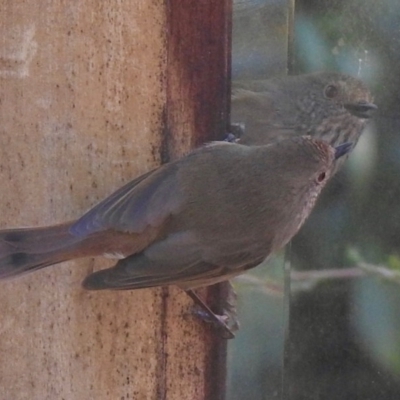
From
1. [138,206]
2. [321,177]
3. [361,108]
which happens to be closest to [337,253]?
[361,108]

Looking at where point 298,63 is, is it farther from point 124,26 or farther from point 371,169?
point 124,26

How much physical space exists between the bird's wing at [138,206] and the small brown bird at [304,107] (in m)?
0.70

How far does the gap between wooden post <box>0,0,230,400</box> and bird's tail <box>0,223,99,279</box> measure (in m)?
0.08

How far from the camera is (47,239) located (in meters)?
2.34

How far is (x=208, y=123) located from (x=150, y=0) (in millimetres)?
381

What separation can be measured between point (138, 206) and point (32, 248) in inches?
11.7

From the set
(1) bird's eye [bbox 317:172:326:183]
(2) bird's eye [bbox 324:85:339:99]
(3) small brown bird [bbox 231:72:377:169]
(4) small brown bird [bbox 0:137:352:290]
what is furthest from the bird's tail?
(2) bird's eye [bbox 324:85:339:99]

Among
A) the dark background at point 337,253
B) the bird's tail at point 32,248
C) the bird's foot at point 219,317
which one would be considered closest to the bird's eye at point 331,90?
the dark background at point 337,253

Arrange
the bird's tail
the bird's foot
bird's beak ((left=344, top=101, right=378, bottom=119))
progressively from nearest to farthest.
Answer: the bird's tail → the bird's foot → bird's beak ((left=344, top=101, right=378, bottom=119))

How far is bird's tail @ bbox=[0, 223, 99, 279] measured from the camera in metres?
2.31

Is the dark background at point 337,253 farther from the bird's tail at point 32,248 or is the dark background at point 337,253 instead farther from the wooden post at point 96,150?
the bird's tail at point 32,248

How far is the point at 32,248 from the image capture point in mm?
2322

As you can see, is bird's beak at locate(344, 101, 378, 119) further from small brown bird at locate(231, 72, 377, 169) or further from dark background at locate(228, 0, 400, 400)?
dark background at locate(228, 0, 400, 400)

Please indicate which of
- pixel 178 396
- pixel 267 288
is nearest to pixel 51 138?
pixel 178 396
